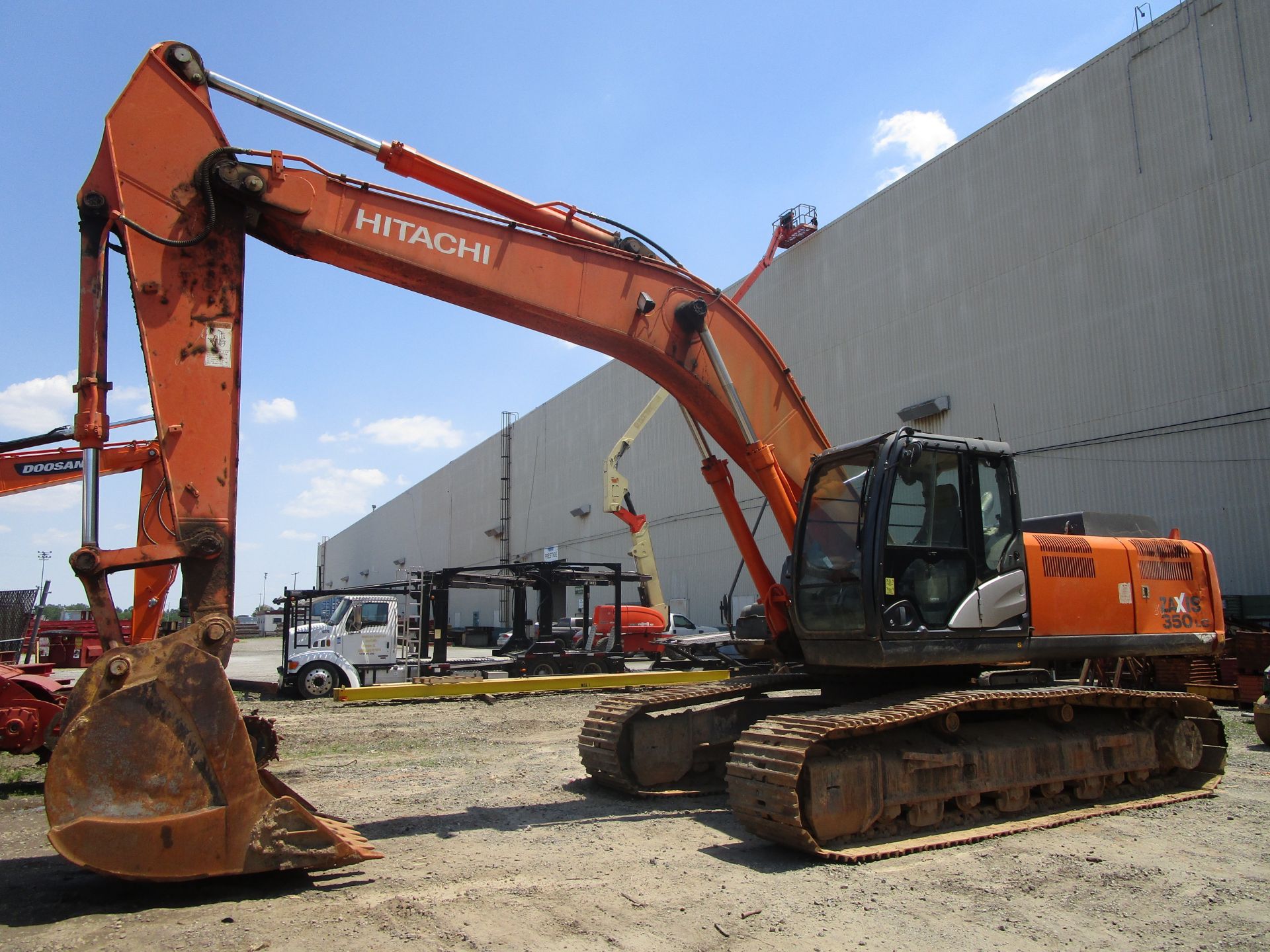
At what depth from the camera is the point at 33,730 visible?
8578mm

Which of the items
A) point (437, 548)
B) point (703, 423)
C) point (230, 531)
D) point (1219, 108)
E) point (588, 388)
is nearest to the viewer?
point (230, 531)

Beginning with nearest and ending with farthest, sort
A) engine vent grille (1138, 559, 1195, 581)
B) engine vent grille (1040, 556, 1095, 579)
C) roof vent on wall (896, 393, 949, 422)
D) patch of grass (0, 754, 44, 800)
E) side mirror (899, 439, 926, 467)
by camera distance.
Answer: side mirror (899, 439, 926, 467)
engine vent grille (1040, 556, 1095, 579)
engine vent grille (1138, 559, 1195, 581)
patch of grass (0, 754, 44, 800)
roof vent on wall (896, 393, 949, 422)

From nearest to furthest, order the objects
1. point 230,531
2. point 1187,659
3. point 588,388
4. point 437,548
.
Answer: point 230,531
point 1187,659
point 588,388
point 437,548

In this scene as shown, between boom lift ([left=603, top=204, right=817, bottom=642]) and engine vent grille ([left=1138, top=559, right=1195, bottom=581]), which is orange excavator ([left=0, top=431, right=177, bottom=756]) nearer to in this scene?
engine vent grille ([left=1138, top=559, right=1195, bottom=581])

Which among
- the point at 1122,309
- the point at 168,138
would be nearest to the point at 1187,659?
the point at 1122,309

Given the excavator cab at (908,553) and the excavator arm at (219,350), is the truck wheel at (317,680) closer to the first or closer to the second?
the excavator arm at (219,350)

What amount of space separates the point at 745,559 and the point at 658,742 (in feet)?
6.02

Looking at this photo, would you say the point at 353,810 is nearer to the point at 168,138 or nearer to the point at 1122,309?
the point at 168,138

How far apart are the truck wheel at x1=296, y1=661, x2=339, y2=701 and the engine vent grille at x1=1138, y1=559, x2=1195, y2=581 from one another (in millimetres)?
14210

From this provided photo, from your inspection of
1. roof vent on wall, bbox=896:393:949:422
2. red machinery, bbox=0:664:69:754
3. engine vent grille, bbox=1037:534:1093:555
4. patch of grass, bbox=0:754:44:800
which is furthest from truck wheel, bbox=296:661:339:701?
roof vent on wall, bbox=896:393:949:422

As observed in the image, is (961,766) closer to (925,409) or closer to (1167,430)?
(1167,430)

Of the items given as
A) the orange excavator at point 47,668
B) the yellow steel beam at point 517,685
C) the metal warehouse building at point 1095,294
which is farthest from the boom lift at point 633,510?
the orange excavator at point 47,668

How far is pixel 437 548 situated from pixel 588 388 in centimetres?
2723

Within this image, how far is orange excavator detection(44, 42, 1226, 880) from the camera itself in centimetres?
466
